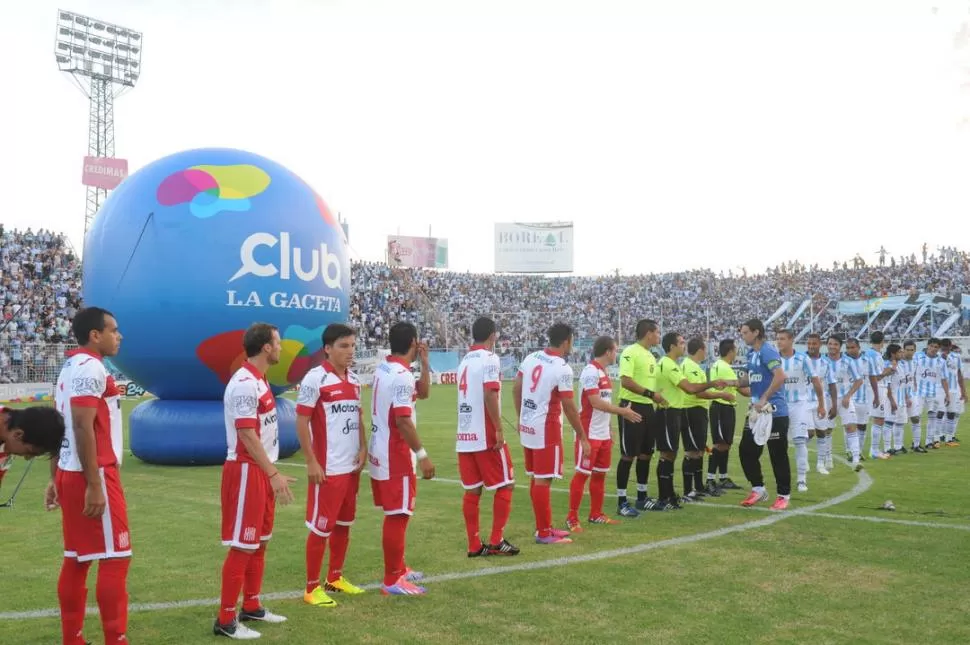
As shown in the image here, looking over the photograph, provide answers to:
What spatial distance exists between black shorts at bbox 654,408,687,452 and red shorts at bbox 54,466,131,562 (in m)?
6.52

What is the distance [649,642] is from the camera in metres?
5.18

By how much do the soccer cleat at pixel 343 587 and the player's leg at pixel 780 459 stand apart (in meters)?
5.59

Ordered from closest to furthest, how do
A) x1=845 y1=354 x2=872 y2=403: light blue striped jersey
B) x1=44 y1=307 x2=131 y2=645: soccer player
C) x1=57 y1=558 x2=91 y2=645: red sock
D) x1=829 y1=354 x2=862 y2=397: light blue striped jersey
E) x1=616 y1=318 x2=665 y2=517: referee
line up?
x1=44 y1=307 x2=131 y2=645: soccer player, x1=57 y1=558 x2=91 y2=645: red sock, x1=616 y1=318 x2=665 y2=517: referee, x1=829 y1=354 x2=862 y2=397: light blue striped jersey, x1=845 y1=354 x2=872 y2=403: light blue striped jersey

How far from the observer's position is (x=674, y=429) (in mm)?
9859

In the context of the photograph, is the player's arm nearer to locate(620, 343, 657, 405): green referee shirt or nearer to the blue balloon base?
locate(620, 343, 657, 405): green referee shirt

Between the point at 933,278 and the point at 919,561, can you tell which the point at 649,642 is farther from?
the point at 933,278

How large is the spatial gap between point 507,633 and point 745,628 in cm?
159

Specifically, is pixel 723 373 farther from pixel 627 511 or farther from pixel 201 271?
pixel 201 271

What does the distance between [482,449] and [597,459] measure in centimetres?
205

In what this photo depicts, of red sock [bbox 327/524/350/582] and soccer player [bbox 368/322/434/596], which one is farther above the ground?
soccer player [bbox 368/322/434/596]

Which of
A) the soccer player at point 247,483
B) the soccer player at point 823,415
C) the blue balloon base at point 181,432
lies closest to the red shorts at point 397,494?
the soccer player at point 247,483


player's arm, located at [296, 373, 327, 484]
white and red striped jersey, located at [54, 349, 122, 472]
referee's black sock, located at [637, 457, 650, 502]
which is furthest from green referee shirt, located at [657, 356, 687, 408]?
white and red striped jersey, located at [54, 349, 122, 472]

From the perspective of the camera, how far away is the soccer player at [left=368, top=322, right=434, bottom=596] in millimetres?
6238

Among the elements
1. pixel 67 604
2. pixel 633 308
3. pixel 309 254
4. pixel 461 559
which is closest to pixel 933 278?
pixel 633 308
